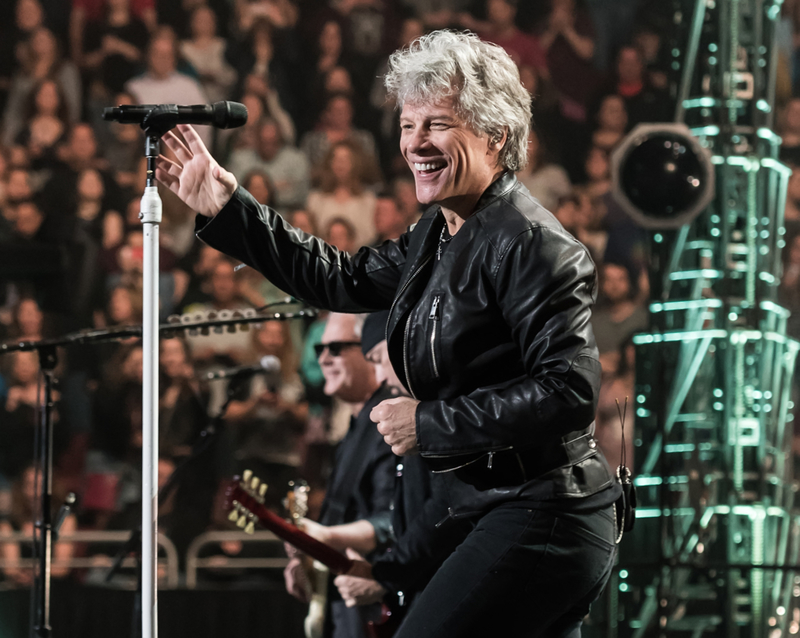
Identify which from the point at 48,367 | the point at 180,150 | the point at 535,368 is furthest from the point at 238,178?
the point at 535,368

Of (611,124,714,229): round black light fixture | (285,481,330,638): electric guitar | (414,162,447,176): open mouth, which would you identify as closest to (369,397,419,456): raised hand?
(414,162,447,176): open mouth

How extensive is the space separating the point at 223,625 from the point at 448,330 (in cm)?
393

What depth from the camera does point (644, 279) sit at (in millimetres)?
6484

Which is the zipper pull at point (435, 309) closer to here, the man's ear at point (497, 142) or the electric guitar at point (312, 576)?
the man's ear at point (497, 142)

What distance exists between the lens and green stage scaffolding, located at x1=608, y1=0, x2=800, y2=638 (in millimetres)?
4648

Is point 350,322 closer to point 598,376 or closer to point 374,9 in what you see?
point 598,376

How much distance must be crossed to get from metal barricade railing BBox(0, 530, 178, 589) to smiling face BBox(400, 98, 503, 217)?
170 inches

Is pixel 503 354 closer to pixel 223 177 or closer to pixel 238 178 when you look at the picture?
pixel 223 177

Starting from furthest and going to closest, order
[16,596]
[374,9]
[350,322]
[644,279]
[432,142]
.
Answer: [374,9]
[644,279]
[16,596]
[350,322]
[432,142]

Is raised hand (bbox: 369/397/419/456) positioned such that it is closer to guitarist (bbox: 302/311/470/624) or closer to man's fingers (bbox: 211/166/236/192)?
man's fingers (bbox: 211/166/236/192)

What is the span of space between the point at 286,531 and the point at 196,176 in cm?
153

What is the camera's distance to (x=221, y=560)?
570 cm

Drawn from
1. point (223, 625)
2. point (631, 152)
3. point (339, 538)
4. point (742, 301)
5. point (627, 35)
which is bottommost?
point (223, 625)

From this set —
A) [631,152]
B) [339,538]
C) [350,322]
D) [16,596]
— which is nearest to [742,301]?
[631,152]
